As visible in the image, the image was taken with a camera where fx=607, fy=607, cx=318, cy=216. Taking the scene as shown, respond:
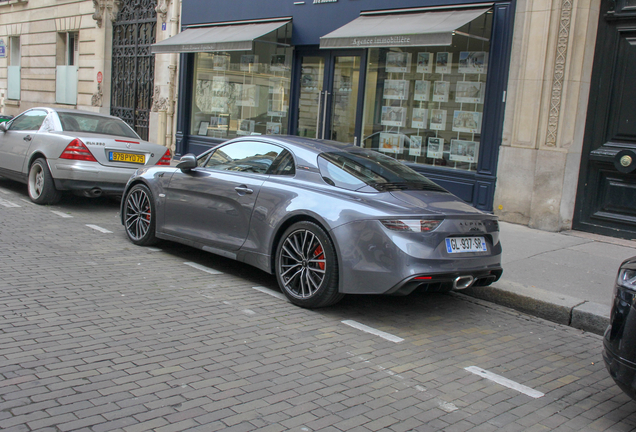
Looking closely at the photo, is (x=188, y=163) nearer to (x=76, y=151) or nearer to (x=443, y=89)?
(x=76, y=151)

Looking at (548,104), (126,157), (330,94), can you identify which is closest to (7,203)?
(126,157)

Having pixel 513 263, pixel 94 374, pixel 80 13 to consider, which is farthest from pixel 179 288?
pixel 80 13

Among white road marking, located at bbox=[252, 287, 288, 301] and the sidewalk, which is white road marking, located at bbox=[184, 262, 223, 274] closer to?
white road marking, located at bbox=[252, 287, 288, 301]

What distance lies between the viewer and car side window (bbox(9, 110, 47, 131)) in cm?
996

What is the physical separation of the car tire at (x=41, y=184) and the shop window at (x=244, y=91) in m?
5.60

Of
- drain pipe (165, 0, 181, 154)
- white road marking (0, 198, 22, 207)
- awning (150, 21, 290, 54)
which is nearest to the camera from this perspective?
white road marking (0, 198, 22, 207)

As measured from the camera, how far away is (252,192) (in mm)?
5898

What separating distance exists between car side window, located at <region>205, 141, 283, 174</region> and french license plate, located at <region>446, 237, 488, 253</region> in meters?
2.02

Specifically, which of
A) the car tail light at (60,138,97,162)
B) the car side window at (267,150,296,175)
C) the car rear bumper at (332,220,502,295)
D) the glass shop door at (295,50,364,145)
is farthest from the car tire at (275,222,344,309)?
the glass shop door at (295,50,364,145)

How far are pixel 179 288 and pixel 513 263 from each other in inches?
155

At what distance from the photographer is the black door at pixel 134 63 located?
59.9ft

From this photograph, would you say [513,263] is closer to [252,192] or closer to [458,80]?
[252,192]

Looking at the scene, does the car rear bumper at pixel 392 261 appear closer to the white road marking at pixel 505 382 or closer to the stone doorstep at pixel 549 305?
the white road marking at pixel 505 382

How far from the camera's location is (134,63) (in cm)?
1891
